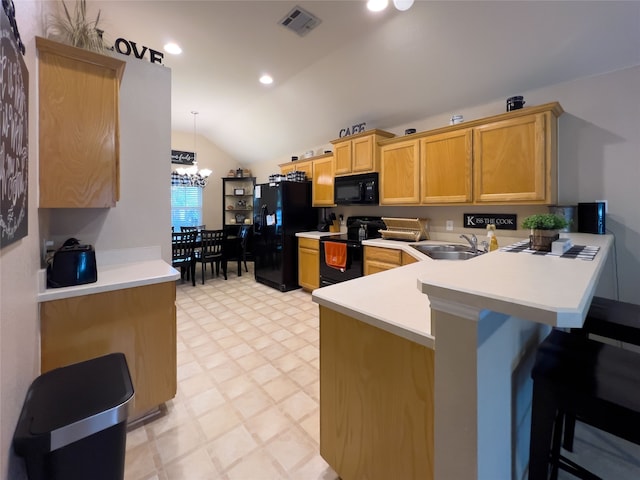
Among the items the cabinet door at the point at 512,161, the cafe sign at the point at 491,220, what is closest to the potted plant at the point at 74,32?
the cabinet door at the point at 512,161

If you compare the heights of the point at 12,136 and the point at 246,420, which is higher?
the point at 12,136

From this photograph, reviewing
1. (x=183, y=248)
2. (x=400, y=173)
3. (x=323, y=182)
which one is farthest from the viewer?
(x=183, y=248)

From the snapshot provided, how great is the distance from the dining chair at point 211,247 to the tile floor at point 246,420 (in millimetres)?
2013

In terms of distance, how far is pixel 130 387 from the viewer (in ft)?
3.69

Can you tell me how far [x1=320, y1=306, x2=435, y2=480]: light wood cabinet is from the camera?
3.19 feet

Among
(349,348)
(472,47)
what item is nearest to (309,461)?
(349,348)

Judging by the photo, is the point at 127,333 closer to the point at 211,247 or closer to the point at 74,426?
the point at 74,426

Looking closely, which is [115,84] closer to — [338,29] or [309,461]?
[338,29]


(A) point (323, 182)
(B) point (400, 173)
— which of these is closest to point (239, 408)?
(B) point (400, 173)

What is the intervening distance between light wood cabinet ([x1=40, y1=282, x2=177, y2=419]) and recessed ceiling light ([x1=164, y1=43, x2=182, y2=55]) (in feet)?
9.32

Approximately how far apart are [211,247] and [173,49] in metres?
3.01

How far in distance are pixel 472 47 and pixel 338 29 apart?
1244 mm

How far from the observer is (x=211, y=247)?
514 centimetres

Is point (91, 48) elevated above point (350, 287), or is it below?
above
